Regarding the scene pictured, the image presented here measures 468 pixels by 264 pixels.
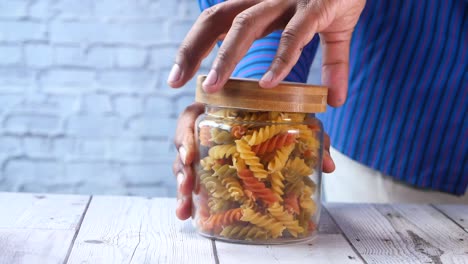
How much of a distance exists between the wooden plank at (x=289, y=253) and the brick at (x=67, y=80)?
6.01ft

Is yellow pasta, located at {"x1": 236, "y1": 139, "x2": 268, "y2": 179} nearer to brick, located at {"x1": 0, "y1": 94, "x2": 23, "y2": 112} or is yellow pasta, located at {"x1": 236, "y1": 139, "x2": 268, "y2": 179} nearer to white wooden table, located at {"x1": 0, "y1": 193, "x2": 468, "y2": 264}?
white wooden table, located at {"x1": 0, "y1": 193, "x2": 468, "y2": 264}

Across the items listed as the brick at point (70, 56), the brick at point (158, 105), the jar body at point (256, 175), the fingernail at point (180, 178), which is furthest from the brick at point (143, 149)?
the jar body at point (256, 175)

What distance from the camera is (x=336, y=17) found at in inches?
35.2

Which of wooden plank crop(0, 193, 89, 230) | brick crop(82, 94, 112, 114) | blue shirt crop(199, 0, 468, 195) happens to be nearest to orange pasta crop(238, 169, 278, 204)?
wooden plank crop(0, 193, 89, 230)

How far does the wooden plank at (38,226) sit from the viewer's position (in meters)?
0.72

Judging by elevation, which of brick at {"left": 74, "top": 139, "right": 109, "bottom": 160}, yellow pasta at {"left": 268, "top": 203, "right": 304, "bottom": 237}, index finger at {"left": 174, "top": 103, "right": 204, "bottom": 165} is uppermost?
index finger at {"left": 174, "top": 103, "right": 204, "bottom": 165}

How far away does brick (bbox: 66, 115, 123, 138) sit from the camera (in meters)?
2.54

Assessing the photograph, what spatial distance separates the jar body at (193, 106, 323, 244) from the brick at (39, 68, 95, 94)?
1.78 m

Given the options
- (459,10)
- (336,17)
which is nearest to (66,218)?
(336,17)

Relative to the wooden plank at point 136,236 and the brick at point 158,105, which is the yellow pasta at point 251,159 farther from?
the brick at point 158,105

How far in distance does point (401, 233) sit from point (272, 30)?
299 mm

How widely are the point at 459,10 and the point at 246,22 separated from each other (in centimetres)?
56

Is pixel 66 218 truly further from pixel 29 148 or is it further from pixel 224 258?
pixel 29 148

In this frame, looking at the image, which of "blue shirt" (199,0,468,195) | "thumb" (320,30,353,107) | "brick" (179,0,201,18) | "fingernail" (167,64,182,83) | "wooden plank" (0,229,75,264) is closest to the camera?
"wooden plank" (0,229,75,264)
